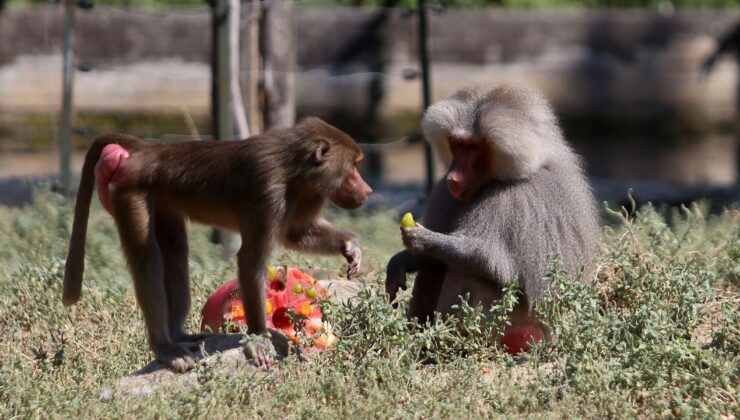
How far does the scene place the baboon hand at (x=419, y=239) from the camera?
17.1 ft

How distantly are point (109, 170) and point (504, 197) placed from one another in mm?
1757

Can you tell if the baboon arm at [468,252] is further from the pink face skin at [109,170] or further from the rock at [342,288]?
the pink face skin at [109,170]

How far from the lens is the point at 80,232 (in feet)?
17.0

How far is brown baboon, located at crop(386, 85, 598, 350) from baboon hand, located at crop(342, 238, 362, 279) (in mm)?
227

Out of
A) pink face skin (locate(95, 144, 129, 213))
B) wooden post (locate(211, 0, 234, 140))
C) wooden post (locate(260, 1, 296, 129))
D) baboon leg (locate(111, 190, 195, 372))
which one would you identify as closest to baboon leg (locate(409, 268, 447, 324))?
baboon leg (locate(111, 190, 195, 372))

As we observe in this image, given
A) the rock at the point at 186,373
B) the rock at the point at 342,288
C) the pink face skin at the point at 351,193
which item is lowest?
the rock at the point at 342,288

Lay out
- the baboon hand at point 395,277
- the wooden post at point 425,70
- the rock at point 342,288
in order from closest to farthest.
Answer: the baboon hand at point 395,277 < the rock at point 342,288 < the wooden post at point 425,70

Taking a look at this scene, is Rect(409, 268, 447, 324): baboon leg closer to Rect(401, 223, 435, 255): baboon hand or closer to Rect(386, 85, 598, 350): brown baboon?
Rect(386, 85, 598, 350): brown baboon

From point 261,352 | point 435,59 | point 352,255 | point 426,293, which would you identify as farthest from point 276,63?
point 261,352

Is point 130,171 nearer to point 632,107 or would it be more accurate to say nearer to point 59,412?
point 59,412

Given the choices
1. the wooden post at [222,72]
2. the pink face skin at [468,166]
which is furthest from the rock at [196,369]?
the wooden post at [222,72]

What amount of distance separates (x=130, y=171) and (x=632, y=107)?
9215 millimetres

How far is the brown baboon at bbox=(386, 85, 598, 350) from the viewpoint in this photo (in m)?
5.17

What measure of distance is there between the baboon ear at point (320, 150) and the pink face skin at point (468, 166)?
0.58 metres
